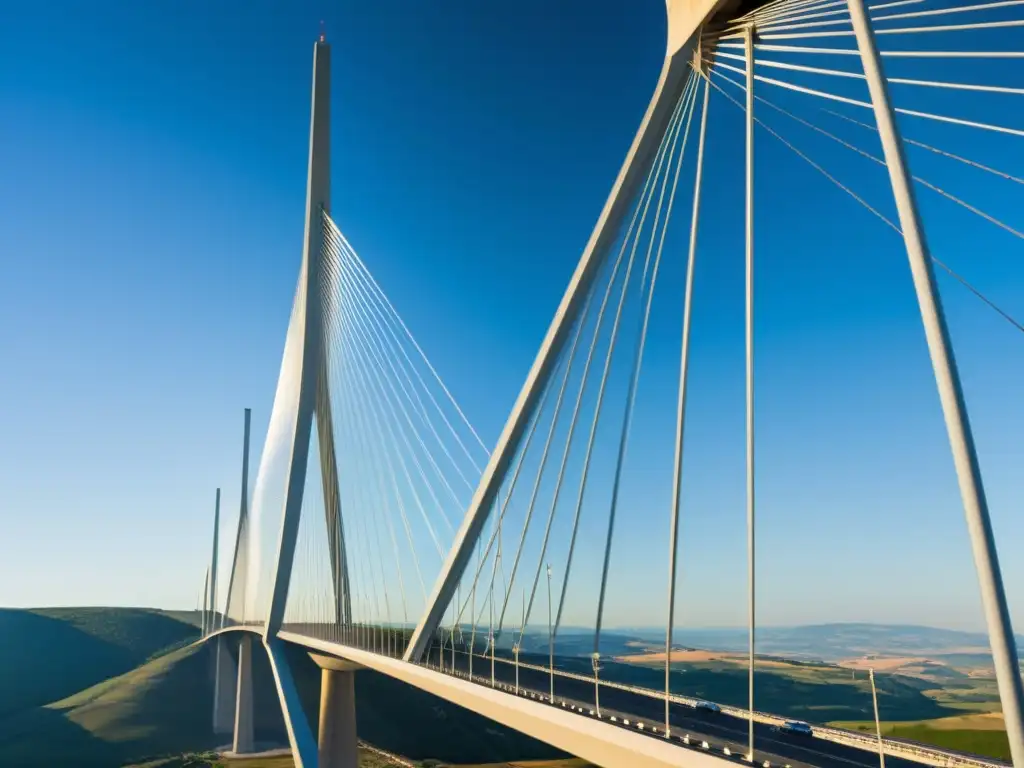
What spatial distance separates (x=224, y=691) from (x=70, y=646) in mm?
63173

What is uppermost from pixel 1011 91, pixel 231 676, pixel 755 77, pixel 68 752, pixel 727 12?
pixel 727 12

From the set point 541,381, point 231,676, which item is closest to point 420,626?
point 541,381

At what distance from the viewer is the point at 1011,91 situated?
21.9 feet

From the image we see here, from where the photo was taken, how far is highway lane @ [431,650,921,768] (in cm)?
1180

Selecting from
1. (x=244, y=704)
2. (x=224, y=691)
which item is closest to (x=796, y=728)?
(x=244, y=704)

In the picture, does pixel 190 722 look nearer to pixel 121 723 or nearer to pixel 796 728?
pixel 121 723

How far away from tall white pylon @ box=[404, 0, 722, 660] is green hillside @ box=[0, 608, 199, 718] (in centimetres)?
8997

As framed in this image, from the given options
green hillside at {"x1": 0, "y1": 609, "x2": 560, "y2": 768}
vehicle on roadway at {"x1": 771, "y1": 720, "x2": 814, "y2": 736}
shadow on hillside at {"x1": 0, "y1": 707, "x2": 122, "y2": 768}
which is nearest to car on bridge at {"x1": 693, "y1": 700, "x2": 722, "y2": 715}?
vehicle on roadway at {"x1": 771, "y1": 720, "x2": 814, "y2": 736}

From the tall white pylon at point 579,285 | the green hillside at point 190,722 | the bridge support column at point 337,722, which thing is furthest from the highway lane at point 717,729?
the green hillside at point 190,722

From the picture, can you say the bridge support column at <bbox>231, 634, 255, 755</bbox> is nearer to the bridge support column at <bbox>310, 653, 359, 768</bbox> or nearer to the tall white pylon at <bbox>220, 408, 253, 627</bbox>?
the tall white pylon at <bbox>220, 408, 253, 627</bbox>

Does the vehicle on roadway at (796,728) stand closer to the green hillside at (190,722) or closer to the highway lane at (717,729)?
the highway lane at (717,729)

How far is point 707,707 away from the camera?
18.1 meters

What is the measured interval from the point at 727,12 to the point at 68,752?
66.3 m

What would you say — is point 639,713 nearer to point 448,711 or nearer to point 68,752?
point 68,752
